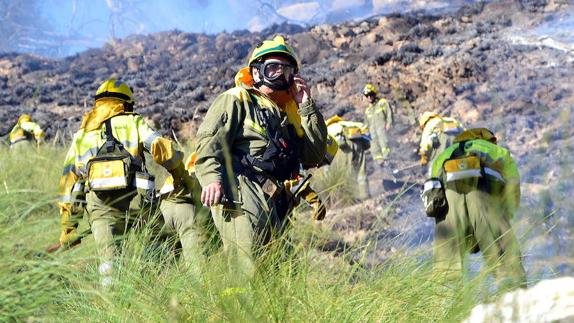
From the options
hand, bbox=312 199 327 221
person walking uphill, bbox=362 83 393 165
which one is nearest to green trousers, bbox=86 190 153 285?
hand, bbox=312 199 327 221

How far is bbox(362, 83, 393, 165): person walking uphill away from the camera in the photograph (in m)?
19.2

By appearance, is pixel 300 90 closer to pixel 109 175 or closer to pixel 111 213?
pixel 109 175

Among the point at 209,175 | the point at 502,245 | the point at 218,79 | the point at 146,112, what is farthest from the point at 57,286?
the point at 218,79

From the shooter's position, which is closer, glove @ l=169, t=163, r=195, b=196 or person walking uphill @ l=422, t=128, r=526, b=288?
glove @ l=169, t=163, r=195, b=196

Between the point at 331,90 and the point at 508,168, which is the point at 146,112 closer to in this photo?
the point at 331,90

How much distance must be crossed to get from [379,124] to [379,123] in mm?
37

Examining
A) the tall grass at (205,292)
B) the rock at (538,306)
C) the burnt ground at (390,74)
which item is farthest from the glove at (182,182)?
the burnt ground at (390,74)

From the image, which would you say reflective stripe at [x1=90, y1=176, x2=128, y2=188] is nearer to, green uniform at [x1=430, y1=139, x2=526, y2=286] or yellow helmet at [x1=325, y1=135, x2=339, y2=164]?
yellow helmet at [x1=325, y1=135, x2=339, y2=164]

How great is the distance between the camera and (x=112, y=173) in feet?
19.8

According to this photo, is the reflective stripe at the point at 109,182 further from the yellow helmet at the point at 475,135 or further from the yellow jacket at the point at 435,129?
the yellow jacket at the point at 435,129

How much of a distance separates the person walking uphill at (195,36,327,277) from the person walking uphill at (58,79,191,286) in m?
0.67

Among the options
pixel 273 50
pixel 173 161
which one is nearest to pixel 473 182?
pixel 273 50

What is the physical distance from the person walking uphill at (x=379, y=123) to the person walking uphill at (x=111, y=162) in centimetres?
1299

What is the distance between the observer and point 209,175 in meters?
5.44
